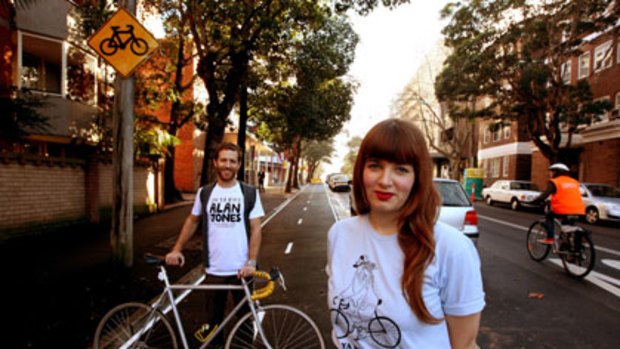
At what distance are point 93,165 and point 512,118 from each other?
20986 mm

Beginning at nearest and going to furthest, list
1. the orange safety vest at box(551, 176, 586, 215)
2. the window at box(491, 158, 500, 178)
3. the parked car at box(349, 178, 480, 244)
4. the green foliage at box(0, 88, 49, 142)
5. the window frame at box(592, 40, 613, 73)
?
the parked car at box(349, 178, 480, 244) → the orange safety vest at box(551, 176, 586, 215) → the green foliage at box(0, 88, 49, 142) → the window frame at box(592, 40, 613, 73) → the window at box(491, 158, 500, 178)

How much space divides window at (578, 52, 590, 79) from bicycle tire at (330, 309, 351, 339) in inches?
1175

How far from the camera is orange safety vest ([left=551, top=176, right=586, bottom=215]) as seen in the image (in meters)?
6.96

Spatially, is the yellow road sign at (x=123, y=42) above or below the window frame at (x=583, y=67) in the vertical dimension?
below

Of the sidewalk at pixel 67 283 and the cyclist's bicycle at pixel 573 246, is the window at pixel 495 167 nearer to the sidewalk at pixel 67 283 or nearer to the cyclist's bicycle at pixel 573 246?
the cyclist's bicycle at pixel 573 246

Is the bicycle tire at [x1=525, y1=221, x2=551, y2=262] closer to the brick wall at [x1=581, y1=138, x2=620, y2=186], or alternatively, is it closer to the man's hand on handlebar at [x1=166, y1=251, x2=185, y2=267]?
the man's hand on handlebar at [x1=166, y1=251, x2=185, y2=267]

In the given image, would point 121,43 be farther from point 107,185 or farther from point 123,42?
point 107,185

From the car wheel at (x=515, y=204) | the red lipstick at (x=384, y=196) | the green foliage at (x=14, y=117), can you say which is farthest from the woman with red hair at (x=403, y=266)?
the car wheel at (x=515, y=204)

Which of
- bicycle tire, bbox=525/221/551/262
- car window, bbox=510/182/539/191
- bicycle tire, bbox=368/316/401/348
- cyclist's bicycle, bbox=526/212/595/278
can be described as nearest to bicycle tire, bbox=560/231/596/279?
cyclist's bicycle, bbox=526/212/595/278

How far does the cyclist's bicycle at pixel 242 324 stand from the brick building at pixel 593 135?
20712 millimetres

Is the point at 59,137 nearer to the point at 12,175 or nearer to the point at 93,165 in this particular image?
the point at 93,165

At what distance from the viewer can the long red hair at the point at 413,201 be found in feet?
4.73

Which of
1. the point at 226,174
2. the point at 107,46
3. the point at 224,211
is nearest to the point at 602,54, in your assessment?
the point at 107,46

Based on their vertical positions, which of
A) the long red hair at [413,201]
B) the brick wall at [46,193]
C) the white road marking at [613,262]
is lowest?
the white road marking at [613,262]
